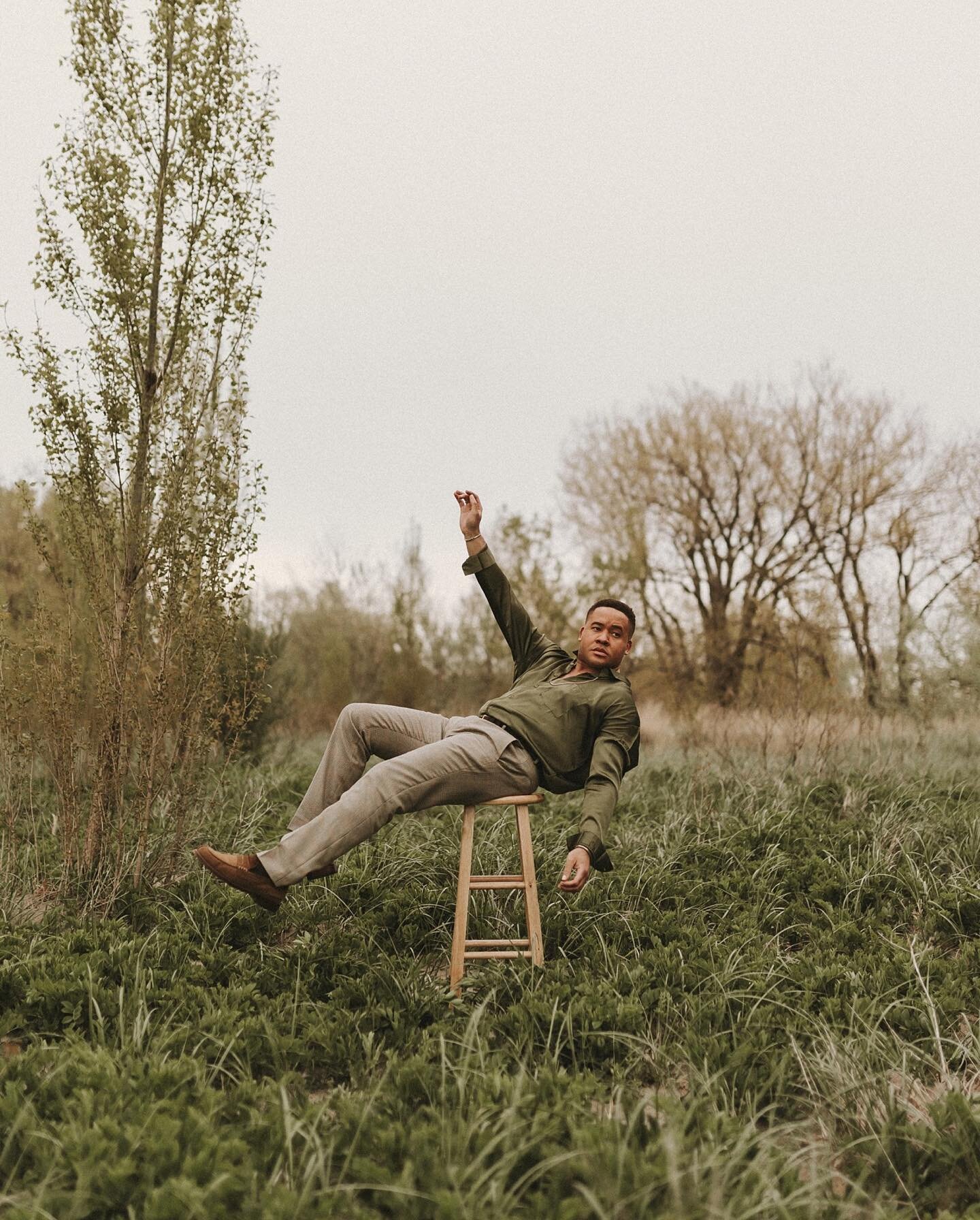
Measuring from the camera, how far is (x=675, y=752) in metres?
9.77

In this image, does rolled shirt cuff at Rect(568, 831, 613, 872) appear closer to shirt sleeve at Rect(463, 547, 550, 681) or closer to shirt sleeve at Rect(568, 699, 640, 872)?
shirt sleeve at Rect(568, 699, 640, 872)

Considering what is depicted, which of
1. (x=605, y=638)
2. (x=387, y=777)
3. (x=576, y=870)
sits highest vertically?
(x=605, y=638)

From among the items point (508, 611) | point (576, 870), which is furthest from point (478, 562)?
point (576, 870)

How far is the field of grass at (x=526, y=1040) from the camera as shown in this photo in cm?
225

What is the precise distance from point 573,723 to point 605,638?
0.40m

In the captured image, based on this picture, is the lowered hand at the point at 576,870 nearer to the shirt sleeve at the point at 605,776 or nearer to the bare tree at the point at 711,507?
the shirt sleeve at the point at 605,776

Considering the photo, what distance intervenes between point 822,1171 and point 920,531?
51.7ft

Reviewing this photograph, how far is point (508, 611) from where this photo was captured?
4434 millimetres

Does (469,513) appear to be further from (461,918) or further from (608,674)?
(461,918)

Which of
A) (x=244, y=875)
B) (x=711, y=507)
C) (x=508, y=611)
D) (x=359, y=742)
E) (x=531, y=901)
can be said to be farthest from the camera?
(x=711, y=507)

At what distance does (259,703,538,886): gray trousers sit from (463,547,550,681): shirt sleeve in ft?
1.53

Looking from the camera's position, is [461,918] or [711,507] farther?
[711,507]

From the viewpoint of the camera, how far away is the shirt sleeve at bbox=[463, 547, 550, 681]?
4.29m

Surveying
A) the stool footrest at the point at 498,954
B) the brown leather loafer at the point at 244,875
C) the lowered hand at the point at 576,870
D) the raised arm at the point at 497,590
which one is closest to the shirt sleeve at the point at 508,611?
the raised arm at the point at 497,590
